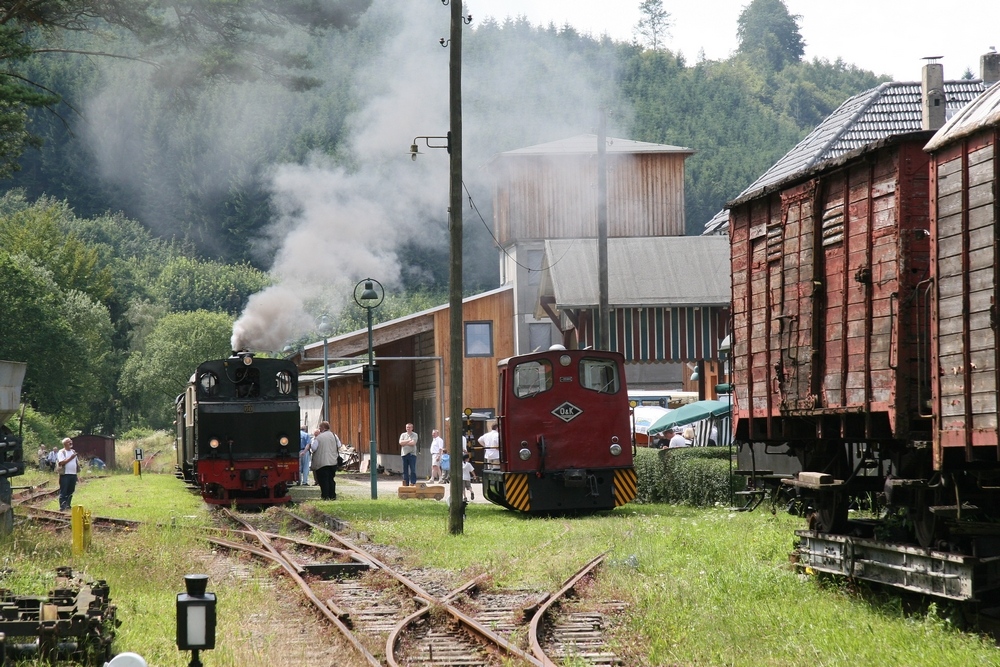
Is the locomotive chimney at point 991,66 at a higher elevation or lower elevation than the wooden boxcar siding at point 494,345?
higher

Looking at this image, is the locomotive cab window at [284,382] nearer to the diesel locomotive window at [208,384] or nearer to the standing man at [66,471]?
the diesel locomotive window at [208,384]

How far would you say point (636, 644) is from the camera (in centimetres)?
877

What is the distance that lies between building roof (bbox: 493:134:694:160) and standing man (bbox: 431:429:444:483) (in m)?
14.4

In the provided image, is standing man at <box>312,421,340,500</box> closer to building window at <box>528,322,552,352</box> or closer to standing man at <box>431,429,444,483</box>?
standing man at <box>431,429,444,483</box>

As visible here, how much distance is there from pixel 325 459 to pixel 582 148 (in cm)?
2002

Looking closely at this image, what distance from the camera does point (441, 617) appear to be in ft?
32.8

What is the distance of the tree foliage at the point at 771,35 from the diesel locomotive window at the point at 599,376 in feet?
508

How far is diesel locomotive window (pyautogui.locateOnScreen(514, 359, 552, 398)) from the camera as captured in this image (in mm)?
19156

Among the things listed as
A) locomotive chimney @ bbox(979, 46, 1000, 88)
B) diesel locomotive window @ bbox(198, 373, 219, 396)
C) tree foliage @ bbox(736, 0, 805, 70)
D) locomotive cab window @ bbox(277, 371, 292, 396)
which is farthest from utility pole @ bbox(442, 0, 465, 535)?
tree foliage @ bbox(736, 0, 805, 70)

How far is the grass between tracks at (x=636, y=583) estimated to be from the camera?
317 inches

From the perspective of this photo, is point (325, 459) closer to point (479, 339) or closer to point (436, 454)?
point (436, 454)

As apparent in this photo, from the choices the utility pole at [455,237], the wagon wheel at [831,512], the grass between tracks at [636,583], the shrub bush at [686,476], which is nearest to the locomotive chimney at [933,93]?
the shrub bush at [686,476]

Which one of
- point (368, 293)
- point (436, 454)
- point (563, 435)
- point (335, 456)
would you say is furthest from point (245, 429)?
point (436, 454)

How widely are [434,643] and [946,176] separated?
521cm
